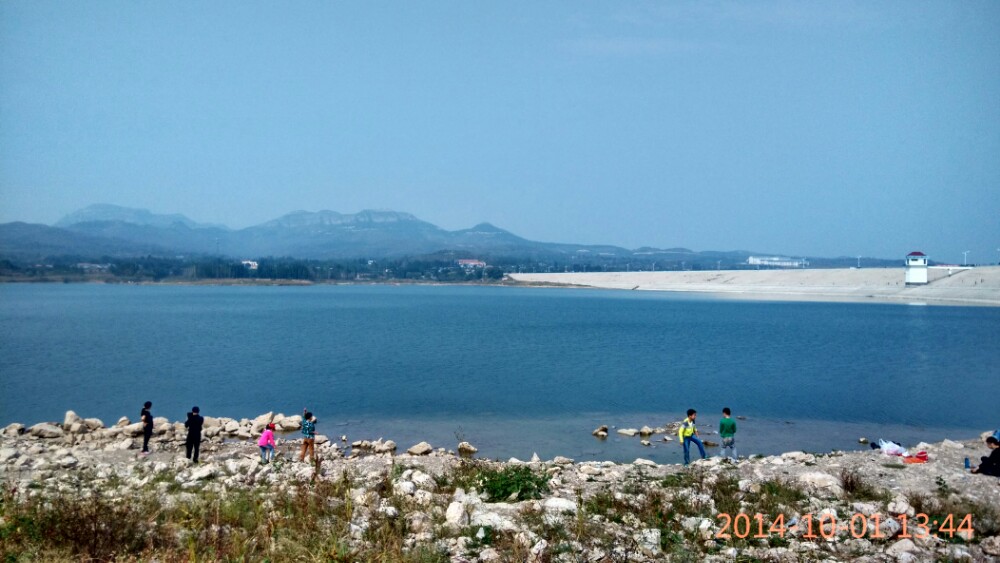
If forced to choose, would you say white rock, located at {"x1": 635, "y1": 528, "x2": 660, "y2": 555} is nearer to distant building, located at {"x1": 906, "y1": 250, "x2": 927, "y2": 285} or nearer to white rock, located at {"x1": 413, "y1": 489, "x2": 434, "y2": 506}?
white rock, located at {"x1": 413, "y1": 489, "x2": 434, "y2": 506}

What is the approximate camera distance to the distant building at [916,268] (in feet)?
234

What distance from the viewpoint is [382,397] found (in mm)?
19781

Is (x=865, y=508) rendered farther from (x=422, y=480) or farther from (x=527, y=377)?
(x=527, y=377)

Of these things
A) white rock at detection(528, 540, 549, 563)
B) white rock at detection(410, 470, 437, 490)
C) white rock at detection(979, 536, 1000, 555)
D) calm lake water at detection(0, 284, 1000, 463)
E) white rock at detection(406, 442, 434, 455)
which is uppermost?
white rock at detection(528, 540, 549, 563)

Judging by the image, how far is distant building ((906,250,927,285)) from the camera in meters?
71.2

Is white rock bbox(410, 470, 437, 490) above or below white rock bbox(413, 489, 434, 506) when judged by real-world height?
below

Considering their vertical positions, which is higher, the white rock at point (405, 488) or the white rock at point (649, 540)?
the white rock at point (649, 540)

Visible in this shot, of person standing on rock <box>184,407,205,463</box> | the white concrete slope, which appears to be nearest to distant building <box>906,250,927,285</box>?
the white concrete slope

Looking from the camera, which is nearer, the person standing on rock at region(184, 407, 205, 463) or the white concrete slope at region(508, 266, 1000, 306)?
the person standing on rock at region(184, 407, 205, 463)

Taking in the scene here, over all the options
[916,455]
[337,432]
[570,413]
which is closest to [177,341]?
[337,432]

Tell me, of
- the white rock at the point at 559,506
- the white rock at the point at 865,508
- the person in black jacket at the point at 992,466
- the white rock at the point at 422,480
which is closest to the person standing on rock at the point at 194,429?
the white rock at the point at 422,480

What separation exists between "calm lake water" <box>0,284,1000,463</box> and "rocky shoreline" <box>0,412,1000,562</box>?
19.5 ft

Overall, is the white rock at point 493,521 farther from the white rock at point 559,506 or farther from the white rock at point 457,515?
the white rock at point 559,506

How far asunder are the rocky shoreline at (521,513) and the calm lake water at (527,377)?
593 cm
